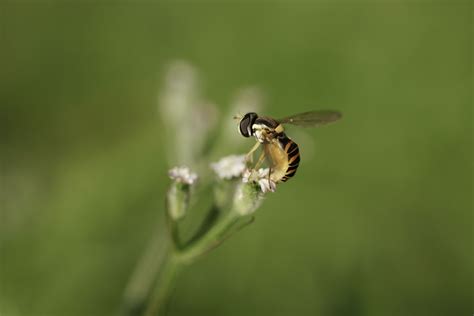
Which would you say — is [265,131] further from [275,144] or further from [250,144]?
[250,144]

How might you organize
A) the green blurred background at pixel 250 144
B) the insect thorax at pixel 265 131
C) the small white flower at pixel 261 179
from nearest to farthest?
the small white flower at pixel 261 179
the insect thorax at pixel 265 131
the green blurred background at pixel 250 144

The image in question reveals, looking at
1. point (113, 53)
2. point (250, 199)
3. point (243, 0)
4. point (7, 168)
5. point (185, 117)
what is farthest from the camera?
point (243, 0)

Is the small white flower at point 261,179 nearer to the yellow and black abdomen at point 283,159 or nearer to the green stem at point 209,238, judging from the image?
the yellow and black abdomen at point 283,159

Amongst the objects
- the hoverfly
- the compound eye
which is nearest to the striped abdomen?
the hoverfly

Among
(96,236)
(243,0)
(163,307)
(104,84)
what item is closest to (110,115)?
(104,84)

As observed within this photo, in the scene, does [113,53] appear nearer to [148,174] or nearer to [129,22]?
[129,22]

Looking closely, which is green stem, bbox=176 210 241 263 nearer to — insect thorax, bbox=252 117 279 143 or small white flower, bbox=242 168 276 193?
small white flower, bbox=242 168 276 193

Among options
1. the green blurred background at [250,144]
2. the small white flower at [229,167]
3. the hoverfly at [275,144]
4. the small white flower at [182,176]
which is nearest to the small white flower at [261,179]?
the hoverfly at [275,144]
